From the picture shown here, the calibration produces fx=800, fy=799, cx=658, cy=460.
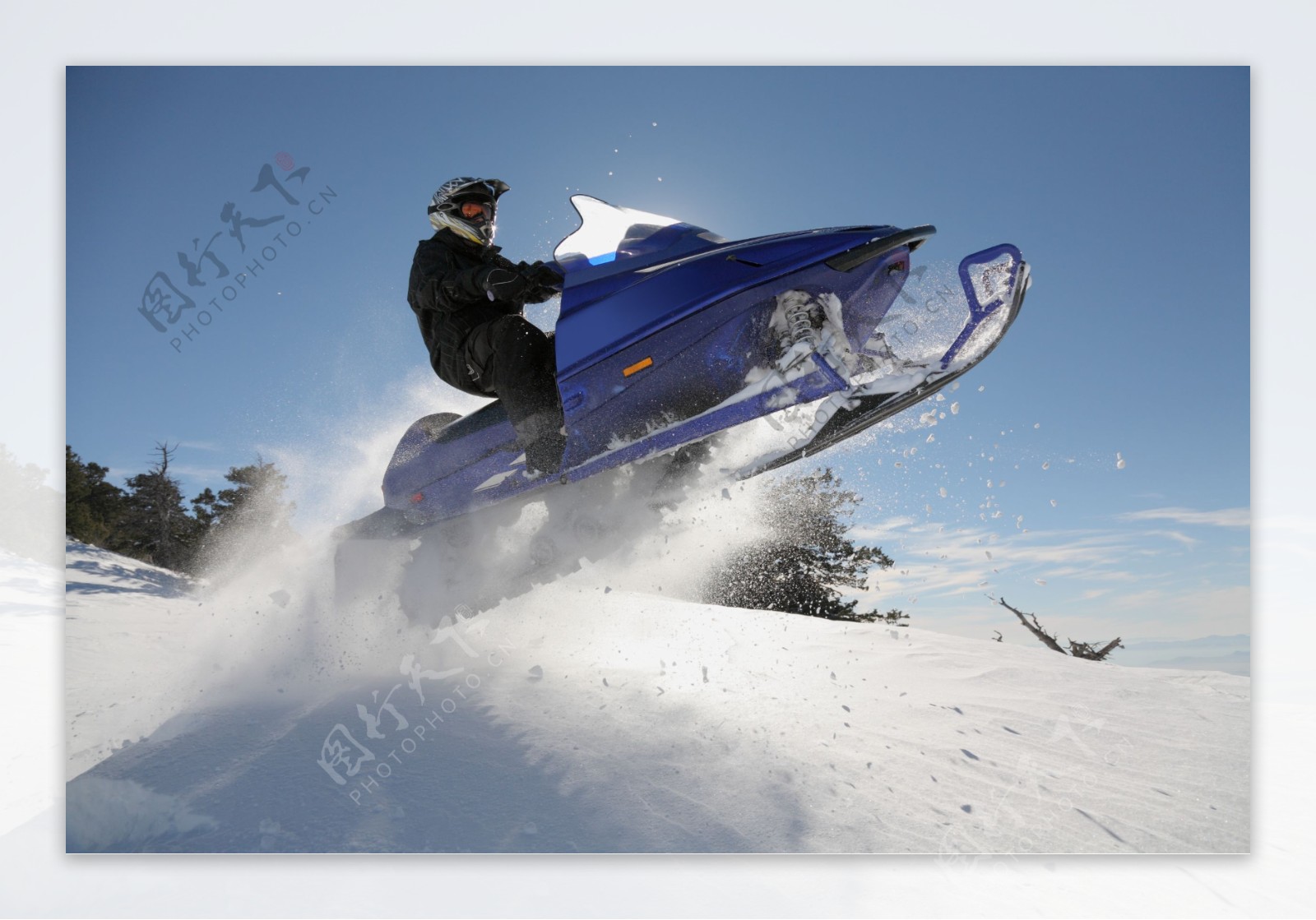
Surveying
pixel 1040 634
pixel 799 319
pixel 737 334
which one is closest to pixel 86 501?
pixel 737 334

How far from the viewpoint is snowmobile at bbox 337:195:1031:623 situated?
6.59 ft

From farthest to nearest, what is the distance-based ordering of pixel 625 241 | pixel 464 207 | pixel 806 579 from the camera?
pixel 806 579 < pixel 464 207 < pixel 625 241

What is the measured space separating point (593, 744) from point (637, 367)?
123 cm

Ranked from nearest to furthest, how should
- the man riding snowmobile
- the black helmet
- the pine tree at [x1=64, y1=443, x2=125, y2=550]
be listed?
the man riding snowmobile, the black helmet, the pine tree at [x1=64, y1=443, x2=125, y2=550]

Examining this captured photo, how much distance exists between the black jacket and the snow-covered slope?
101 centimetres

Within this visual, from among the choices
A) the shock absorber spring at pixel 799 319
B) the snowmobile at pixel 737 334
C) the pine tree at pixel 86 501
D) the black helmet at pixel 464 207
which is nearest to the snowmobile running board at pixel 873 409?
the snowmobile at pixel 737 334

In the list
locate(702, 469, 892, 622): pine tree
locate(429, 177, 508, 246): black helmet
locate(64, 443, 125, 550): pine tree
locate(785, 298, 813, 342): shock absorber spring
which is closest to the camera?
locate(785, 298, 813, 342): shock absorber spring

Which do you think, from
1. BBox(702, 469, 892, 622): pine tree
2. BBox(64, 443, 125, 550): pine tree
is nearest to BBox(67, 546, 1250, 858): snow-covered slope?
BBox(64, 443, 125, 550): pine tree

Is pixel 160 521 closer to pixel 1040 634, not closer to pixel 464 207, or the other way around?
pixel 464 207

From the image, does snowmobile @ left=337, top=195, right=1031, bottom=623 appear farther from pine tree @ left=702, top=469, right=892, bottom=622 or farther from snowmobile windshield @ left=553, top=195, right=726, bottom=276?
pine tree @ left=702, top=469, right=892, bottom=622

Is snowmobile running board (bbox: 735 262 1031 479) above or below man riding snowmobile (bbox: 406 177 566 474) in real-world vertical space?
below

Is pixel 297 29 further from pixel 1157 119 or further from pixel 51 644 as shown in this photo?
pixel 1157 119

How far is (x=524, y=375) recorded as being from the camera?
94.0 inches

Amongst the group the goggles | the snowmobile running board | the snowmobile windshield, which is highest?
the goggles
